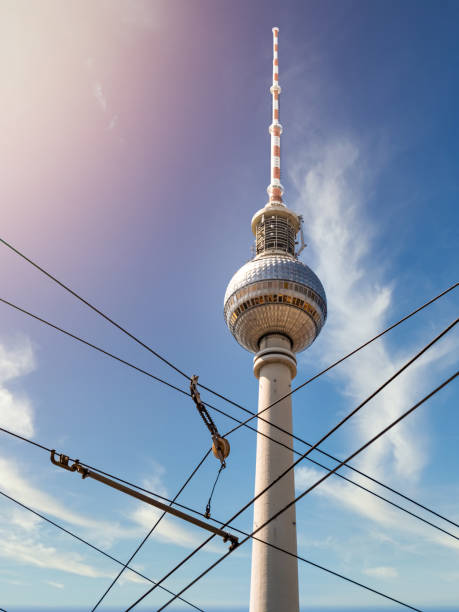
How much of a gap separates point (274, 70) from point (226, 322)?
125ft

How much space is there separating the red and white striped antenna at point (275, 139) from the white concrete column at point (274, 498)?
22093 millimetres

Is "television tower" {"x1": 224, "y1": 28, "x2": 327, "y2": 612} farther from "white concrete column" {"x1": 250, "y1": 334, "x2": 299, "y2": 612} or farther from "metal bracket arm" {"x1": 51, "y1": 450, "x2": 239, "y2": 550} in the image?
"metal bracket arm" {"x1": 51, "y1": 450, "x2": 239, "y2": 550}

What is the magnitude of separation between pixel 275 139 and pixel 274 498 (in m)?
46.2

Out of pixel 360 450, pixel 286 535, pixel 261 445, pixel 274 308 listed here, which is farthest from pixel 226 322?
pixel 360 450

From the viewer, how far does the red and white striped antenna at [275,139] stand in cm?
6134

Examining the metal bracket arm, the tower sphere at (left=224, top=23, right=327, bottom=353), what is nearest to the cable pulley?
the metal bracket arm

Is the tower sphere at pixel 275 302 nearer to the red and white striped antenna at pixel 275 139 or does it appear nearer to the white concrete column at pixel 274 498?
the white concrete column at pixel 274 498

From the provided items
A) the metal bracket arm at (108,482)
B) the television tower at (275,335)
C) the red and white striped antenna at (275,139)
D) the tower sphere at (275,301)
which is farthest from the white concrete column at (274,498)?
the metal bracket arm at (108,482)

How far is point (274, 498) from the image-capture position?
3862cm

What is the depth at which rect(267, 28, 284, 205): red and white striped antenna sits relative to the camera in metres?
61.3

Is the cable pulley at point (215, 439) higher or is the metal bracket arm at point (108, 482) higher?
the cable pulley at point (215, 439)

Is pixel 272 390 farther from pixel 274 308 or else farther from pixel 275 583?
pixel 275 583

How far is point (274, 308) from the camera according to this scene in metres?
49.8

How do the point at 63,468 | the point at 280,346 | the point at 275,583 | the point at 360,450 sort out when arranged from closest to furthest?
the point at 63,468 < the point at 360,450 < the point at 275,583 < the point at 280,346
